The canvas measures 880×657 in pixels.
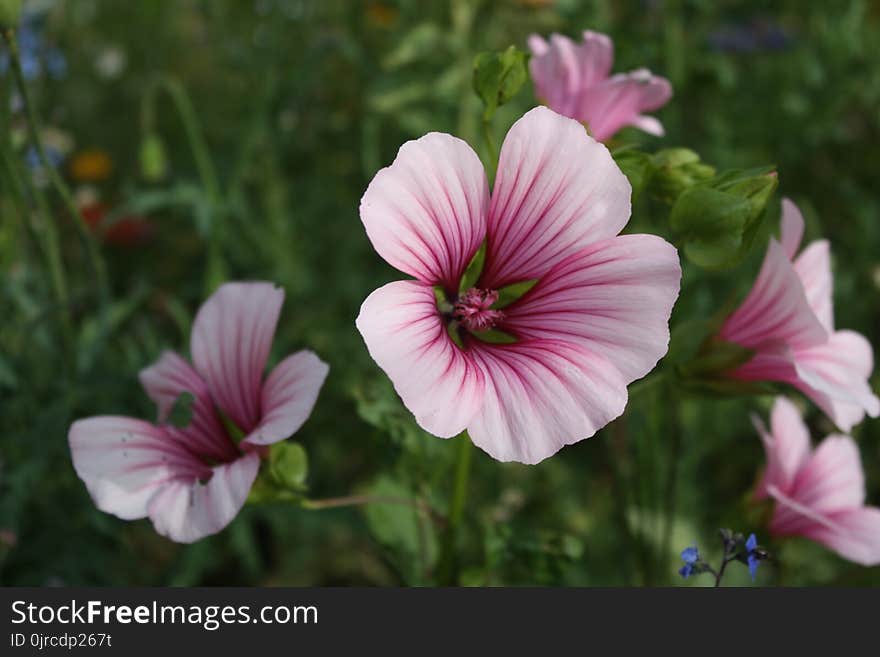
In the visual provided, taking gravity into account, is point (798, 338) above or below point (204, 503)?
above

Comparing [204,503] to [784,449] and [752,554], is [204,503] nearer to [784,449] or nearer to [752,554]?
[752,554]

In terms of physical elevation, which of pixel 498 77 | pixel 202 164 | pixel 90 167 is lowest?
pixel 498 77

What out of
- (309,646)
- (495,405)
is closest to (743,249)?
(495,405)

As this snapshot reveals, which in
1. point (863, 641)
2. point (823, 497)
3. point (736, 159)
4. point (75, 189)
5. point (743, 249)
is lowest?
point (863, 641)

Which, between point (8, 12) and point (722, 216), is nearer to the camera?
point (722, 216)

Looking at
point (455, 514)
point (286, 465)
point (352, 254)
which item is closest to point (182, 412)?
point (286, 465)

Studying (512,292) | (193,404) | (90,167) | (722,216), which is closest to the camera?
(722,216)

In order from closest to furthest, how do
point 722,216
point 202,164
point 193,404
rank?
point 722,216, point 193,404, point 202,164

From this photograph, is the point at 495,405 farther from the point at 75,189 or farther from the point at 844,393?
the point at 75,189
